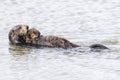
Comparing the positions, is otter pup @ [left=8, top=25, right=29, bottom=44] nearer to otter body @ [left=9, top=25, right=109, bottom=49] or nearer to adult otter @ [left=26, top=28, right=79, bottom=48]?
otter body @ [left=9, top=25, right=109, bottom=49]

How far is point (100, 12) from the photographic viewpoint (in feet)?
56.4

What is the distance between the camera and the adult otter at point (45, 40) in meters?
12.9

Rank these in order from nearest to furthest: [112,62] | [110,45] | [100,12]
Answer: [112,62] < [110,45] < [100,12]

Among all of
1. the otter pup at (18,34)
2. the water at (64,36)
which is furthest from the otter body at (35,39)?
the water at (64,36)

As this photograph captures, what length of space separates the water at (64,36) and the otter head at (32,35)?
0.27 m

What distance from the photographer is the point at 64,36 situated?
14305 millimetres

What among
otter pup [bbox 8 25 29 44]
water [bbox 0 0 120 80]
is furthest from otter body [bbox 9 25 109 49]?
→ water [bbox 0 0 120 80]

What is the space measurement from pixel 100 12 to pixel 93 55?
16.9 feet

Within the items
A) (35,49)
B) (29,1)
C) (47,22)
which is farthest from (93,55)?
(29,1)

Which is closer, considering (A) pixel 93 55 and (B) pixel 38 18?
(A) pixel 93 55

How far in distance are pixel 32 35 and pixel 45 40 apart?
37cm

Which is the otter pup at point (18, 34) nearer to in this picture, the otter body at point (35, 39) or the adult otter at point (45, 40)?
the otter body at point (35, 39)

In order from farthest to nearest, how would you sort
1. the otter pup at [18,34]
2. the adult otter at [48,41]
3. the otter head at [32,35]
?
1. the otter pup at [18,34]
2. the otter head at [32,35]
3. the adult otter at [48,41]

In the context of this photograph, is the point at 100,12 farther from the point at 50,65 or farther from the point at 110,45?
the point at 50,65
